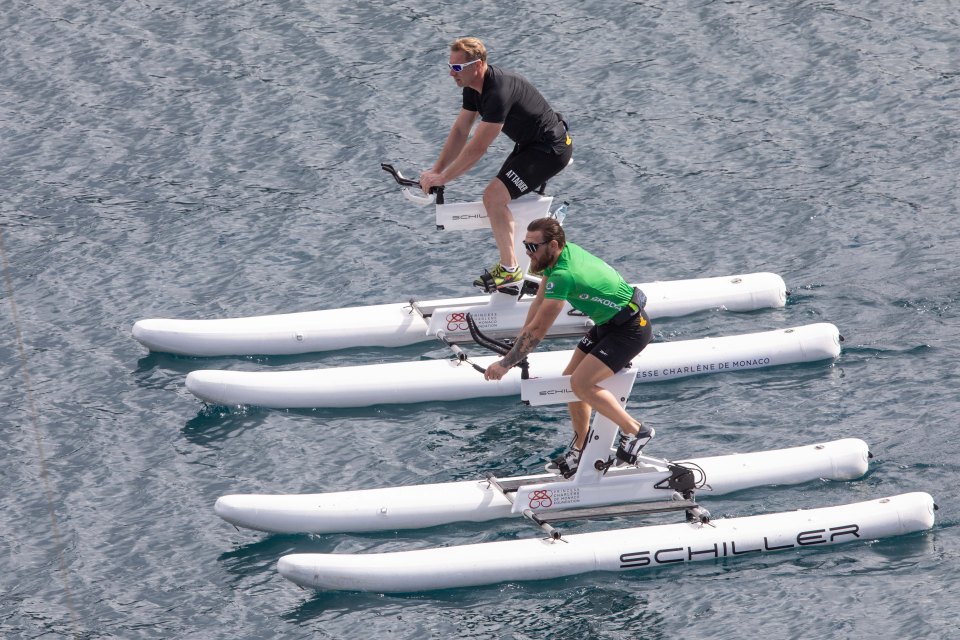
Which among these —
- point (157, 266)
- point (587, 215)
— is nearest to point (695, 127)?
point (587, 215)

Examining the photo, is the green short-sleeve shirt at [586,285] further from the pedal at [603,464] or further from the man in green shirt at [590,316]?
the pedal at [603,464]

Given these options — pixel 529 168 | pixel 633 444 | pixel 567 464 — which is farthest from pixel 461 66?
pixel 633 444

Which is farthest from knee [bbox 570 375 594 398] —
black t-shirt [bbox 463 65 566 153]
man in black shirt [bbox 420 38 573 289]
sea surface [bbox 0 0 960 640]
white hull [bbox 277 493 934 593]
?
black t-shirt [bbox 463 65 566 153]

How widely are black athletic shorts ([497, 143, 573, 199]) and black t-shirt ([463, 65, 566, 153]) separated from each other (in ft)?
0.28

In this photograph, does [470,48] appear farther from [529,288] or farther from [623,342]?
[623,342]

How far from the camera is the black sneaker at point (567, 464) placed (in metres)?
13.6

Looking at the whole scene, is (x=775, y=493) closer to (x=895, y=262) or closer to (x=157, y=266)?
(x=895, y=262)

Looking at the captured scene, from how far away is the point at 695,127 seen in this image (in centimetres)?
2205

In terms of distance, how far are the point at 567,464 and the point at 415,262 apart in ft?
20.5

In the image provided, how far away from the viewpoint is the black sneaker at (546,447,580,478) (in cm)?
1365

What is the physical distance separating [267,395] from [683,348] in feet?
16.2

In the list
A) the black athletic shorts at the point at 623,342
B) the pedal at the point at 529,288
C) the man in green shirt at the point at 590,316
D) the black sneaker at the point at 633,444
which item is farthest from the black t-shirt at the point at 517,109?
the black sneaker at the point at 633,444

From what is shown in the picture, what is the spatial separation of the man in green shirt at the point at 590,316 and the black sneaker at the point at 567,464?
603 millimetres

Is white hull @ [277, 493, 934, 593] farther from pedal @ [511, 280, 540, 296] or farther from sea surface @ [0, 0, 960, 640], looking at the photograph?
pedal @ [511, 280, 540, 296]
